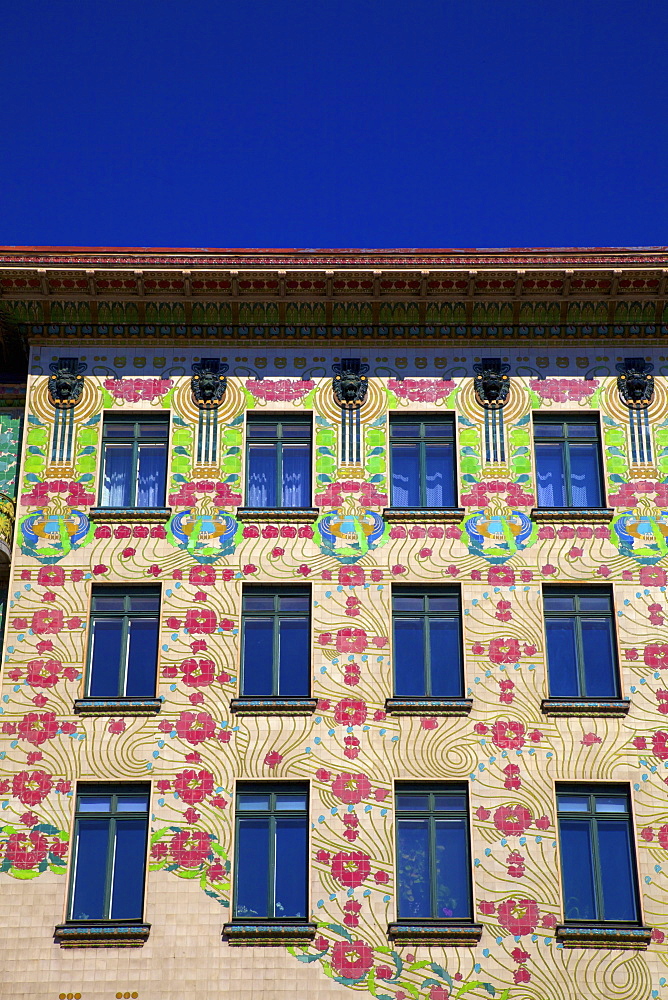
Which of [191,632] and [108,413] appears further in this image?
[108,413]

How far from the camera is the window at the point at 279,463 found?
86.8ft

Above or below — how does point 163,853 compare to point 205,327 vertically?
below

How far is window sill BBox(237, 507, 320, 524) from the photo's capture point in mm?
26016

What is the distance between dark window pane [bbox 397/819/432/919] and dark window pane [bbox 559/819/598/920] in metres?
2.36

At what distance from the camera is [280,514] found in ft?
85.4

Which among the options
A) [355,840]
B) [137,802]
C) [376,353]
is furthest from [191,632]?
[376,353]

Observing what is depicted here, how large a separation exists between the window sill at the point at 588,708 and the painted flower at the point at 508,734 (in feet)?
1.87

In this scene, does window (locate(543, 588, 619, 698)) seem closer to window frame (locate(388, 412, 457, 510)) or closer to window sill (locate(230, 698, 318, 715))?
window frame (locate(388, 412, 457, 510))

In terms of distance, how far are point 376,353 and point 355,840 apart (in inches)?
379

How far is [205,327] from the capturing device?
27.5m

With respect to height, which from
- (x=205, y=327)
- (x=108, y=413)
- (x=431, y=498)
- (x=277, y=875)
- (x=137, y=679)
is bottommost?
(x=277, y=875)

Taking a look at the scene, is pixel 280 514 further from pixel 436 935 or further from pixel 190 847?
pixel 436 935

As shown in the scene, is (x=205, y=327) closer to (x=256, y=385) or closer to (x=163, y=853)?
(x=256, y=385)

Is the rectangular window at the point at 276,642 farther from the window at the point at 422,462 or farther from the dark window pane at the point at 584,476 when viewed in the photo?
the dark window pane at the point at 584,476
